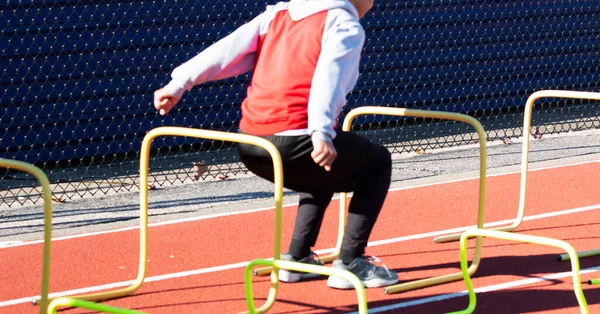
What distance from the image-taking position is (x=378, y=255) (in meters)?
6.38

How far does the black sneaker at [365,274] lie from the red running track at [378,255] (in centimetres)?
5

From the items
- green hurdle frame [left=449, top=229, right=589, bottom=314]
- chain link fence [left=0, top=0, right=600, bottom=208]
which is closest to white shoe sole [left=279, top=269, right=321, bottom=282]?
green hurdle frame [left=449, top=229, right=589, bottom=314]

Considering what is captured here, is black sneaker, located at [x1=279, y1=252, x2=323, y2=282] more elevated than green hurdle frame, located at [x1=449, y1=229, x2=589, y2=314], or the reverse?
green hurdle frame, located at [x1=449, y1=229, x2=589, y2=314]

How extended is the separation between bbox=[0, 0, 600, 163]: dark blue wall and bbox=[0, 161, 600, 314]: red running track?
130 inches

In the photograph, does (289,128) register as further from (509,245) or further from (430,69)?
(430,69)

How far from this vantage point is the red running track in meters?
5.37

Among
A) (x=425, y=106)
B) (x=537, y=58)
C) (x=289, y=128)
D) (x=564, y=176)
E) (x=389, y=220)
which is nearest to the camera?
(x=289, y=128)

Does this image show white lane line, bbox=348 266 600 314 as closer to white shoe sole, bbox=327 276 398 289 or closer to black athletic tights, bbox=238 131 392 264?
white shoe sole, bbox=327 276 398 289

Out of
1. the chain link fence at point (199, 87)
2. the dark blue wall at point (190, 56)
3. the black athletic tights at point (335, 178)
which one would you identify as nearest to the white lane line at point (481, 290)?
the black athletic tights at point (335, 178)

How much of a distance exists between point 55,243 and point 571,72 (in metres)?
8.84

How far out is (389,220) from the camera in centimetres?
732

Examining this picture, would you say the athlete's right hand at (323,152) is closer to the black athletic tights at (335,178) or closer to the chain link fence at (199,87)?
the black athletic tights at (335,178)

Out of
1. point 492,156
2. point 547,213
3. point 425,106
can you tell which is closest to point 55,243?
point 547,213

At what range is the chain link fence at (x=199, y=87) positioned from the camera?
32.8 ft
